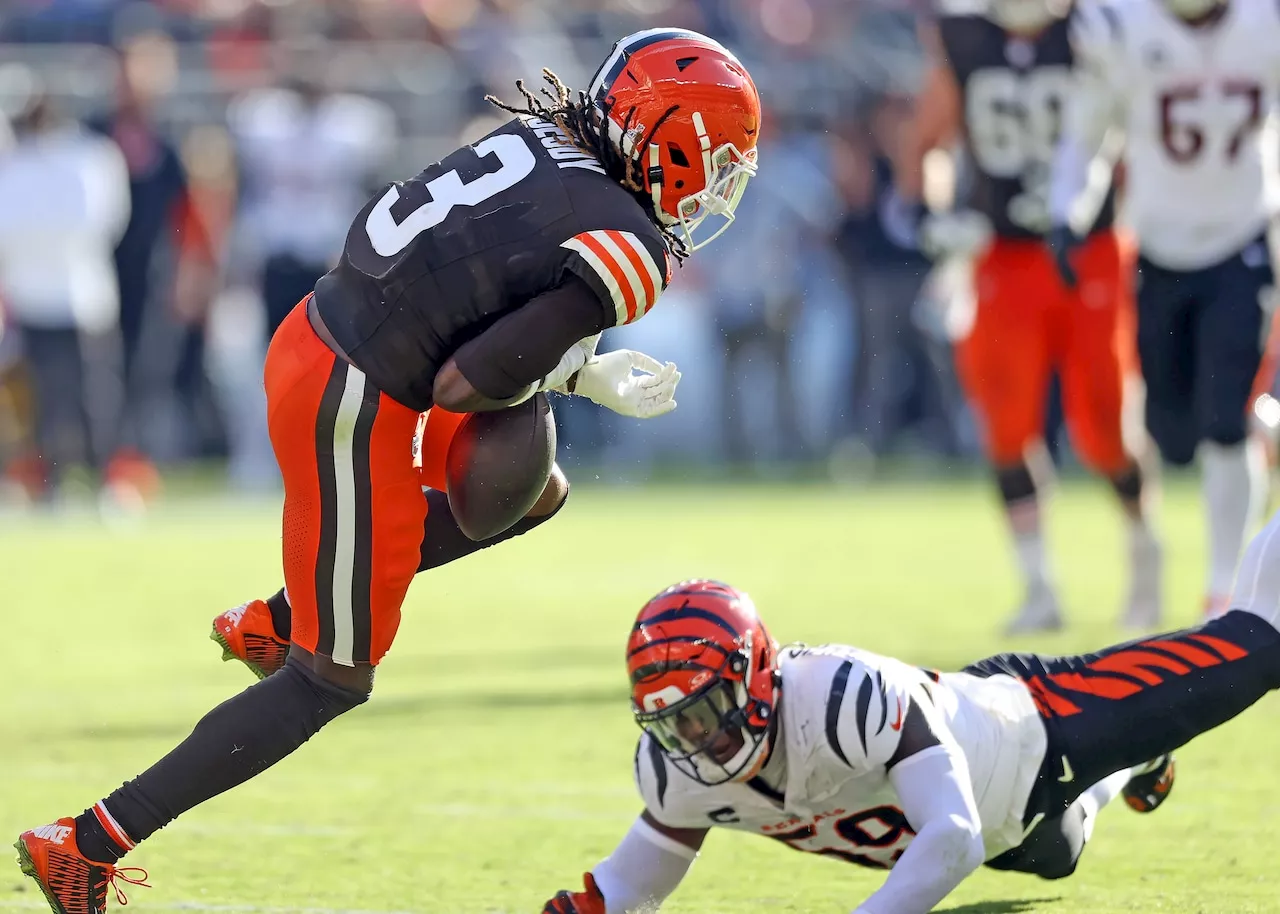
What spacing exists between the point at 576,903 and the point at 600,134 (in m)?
1.37

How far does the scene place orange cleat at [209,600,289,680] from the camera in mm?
3969

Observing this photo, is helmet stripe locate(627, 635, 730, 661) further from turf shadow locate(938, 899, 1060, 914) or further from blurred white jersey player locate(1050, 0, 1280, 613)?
blurred white jersey player locate(1050, 0, 1280, 613)

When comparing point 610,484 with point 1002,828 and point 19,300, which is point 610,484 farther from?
point 1002,828

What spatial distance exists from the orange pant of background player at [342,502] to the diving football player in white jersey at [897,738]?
0.49 m

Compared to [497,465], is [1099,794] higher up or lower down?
lower down

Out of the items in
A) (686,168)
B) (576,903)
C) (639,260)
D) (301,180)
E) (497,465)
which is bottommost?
(576,903)

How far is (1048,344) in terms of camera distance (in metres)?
7.52

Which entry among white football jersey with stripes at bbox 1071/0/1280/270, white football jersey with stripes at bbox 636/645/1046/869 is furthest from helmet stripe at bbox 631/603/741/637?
white football jersey with stripes at bbox 1071/0/1280/270

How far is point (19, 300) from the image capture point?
38.4 ft

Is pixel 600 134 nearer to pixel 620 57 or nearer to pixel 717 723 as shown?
pixel 620 57

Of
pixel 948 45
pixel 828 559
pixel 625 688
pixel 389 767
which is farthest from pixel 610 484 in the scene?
pixel 389 767

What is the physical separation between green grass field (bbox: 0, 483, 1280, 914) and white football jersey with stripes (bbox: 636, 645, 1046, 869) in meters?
0.20

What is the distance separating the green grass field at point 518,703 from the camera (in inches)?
158

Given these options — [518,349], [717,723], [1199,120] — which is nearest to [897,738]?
[717,723]
